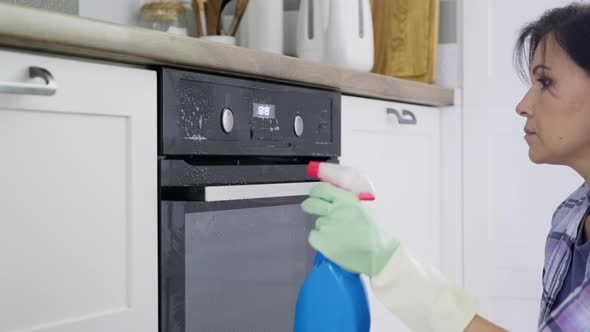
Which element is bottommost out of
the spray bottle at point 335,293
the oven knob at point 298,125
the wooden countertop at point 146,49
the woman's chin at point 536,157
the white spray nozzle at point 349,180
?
the spray bottle at point 335,293

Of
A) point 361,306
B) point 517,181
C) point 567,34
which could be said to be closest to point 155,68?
point 361,306

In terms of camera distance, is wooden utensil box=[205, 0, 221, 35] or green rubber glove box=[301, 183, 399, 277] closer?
green rubber glove box=[301, 183, 399, 277]

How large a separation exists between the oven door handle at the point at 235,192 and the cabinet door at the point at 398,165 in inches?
11.7

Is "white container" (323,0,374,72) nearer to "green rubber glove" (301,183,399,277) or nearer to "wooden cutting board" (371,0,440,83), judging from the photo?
"wooden cutting board" (371,0,440,83)

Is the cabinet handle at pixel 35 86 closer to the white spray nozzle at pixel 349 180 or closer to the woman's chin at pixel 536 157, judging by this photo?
the white spray nozzle at pixel 349 180

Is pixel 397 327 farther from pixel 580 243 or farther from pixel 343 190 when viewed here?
pixel 343 190

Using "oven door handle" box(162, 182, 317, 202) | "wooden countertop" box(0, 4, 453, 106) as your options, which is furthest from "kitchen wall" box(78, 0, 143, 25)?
"oven door handle" box(162, 182, 317, 202)

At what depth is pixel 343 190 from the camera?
1060mm

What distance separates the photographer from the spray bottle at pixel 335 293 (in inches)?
41.7

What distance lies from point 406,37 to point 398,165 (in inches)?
18.8

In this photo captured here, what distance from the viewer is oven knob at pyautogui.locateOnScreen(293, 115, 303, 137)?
158 cm

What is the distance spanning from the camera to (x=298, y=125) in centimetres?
159

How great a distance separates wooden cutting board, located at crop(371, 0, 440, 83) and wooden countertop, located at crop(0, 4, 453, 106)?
0.52 meters

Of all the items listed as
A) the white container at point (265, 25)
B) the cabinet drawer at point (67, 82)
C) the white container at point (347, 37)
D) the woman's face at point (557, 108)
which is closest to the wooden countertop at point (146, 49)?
the cabinet drawer at point (67, 82)
